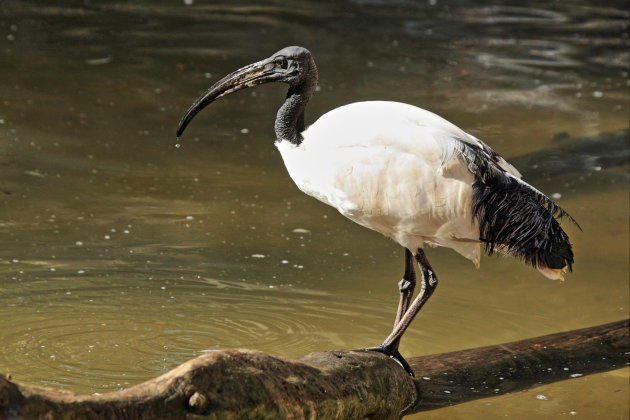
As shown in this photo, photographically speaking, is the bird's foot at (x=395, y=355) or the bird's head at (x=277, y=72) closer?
the bird's foot at (x=395, y=355)

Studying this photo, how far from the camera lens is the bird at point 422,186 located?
14.4ft

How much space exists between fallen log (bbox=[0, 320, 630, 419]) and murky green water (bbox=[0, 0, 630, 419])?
0.45 meters

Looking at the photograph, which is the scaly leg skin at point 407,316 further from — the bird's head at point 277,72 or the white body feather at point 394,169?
the bird's head at point 277,72

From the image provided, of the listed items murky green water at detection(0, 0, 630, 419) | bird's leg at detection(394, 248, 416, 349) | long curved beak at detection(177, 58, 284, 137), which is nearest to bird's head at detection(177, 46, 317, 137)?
long curved beak at detection(177, 58, 284, 137)

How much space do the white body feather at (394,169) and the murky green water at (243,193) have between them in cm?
97

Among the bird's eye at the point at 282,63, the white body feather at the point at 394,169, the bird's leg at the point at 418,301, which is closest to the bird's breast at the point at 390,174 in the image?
the white body feather at the point at 394,169

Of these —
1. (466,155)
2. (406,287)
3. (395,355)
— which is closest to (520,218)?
(466,155)

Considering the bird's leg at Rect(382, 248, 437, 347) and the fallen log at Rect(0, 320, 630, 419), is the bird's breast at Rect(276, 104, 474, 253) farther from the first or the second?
the fallen log at Rect(0, 320, 630, 419)

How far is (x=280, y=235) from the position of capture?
22.8ft

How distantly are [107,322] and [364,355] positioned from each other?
1762 millimetres

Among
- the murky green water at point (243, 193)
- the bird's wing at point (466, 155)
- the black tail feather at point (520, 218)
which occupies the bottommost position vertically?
the murky green water at point (243, 193)

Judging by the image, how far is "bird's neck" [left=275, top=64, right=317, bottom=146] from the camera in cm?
473

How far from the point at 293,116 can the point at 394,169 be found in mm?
655

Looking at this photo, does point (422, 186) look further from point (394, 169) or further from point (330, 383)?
point (330, 383)
